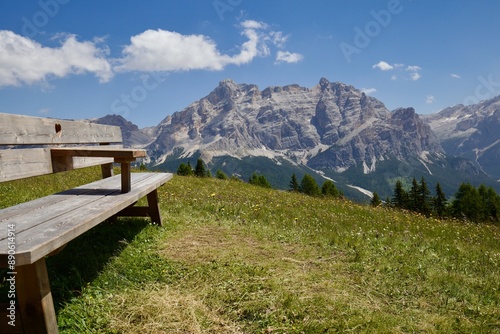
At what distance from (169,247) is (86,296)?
206 centimetres

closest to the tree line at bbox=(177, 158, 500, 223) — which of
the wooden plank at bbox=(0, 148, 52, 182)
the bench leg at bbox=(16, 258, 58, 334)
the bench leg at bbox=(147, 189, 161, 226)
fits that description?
the bench leg at bbox=(147, 189, 161, 226)

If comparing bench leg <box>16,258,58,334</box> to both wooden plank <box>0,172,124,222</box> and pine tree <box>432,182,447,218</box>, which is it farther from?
pine tree <box>432,182,447,218</box>

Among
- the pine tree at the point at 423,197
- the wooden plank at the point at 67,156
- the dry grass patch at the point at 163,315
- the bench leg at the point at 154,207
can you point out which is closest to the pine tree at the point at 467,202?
→ the pine tree at the point at 423,197

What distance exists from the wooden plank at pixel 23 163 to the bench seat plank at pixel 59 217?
408mm

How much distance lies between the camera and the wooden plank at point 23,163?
3986 mm

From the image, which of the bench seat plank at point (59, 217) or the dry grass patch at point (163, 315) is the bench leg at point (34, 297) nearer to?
the bench seat plank at point (59, 217)

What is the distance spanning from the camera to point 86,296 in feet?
14.5

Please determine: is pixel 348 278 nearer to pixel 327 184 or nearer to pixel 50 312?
pixel 50 312

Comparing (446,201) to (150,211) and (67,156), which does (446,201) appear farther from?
(67,156)

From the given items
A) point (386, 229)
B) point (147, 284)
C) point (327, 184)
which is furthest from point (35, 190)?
point (327, 184)

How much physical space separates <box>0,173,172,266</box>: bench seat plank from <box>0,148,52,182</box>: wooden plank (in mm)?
408

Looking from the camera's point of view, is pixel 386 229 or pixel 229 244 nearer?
pixel 229 244

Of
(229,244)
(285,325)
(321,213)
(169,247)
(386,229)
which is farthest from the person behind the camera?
(321,213)

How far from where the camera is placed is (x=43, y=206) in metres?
4.33
